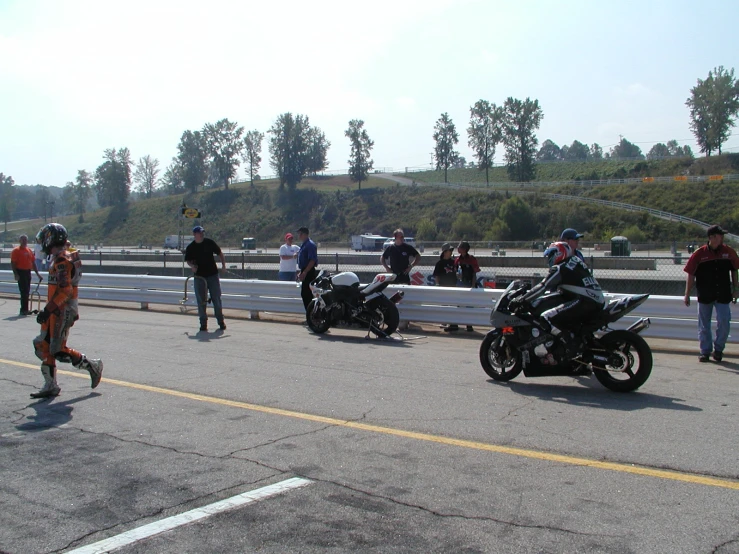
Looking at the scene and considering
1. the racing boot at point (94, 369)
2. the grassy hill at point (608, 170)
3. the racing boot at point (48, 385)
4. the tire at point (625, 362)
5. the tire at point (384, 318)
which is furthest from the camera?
the grassy hill at point (608, 170)

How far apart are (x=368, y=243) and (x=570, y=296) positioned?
53.4 m

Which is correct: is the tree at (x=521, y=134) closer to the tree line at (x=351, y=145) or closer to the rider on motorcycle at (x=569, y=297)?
the tree line at (x=351, y=145)

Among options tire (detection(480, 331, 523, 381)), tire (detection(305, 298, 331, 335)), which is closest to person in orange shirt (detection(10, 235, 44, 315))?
tire (detection(305, 298, 331, 335))

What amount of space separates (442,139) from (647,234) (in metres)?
57.9

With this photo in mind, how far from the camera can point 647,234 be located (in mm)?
64000

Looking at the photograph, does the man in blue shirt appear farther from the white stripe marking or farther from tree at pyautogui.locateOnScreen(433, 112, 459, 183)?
tree at pyautogui.locateOnScreen(433, 112, 459, 183)

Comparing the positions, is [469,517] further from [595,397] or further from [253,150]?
[253,150]

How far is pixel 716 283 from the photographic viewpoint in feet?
31.0

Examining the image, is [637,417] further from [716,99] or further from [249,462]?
[716,99]

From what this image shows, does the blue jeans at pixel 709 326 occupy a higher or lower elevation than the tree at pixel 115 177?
lower

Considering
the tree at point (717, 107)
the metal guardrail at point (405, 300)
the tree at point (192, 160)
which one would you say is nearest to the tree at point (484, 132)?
the tree at point (717, 107)

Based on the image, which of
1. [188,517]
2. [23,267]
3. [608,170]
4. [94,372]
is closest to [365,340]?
[94,372]

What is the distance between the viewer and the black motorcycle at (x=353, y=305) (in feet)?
39.9

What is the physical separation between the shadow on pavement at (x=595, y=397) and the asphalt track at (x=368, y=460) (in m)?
0.03
